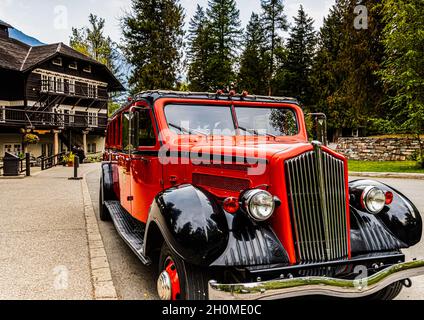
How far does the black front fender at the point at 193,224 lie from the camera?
9.80 ft

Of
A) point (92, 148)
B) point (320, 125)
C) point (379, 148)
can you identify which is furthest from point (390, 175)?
point (92, 148)

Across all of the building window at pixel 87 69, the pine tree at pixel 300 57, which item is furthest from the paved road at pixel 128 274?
the pine tree at pixel 300 57

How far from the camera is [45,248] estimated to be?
5801 mm

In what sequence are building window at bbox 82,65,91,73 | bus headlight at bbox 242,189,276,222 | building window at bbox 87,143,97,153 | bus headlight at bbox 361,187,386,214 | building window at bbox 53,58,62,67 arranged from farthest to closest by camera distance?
building window at bbox 87,143,97,153, building window at bbox 82,65,91,73, building window at bbox 53,58,62,67, bus headlight at bbox 361,187,386,214, bus headlight at bbox 242,189,276,222

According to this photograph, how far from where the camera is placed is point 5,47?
35.0 meters

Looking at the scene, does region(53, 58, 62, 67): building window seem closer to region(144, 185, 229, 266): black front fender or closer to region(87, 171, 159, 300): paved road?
region(87, 171, 159, 300): paved road

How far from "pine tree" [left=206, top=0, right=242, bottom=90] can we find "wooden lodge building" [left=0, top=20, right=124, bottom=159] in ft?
37.5

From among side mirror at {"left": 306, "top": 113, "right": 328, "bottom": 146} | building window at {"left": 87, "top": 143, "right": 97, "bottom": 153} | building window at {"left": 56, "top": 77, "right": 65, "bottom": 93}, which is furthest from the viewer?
building window at {"left": 87, "top": 143, "right": 97, "bottom": 153}

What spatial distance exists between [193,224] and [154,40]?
3745cm

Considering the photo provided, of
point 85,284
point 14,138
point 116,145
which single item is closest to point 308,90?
point 14,138

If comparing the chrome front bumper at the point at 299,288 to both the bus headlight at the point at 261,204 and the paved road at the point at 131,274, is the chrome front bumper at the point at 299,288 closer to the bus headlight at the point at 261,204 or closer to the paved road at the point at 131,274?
the bus headlight at the point at 261,204

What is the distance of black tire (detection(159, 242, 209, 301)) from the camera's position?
305 centimetres

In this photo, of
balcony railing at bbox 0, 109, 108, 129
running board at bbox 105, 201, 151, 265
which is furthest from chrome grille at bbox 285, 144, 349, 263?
balcony railing at bbox 0, 109, 108, 129

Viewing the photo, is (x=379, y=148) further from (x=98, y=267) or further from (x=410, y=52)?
(x=98, y=267)
